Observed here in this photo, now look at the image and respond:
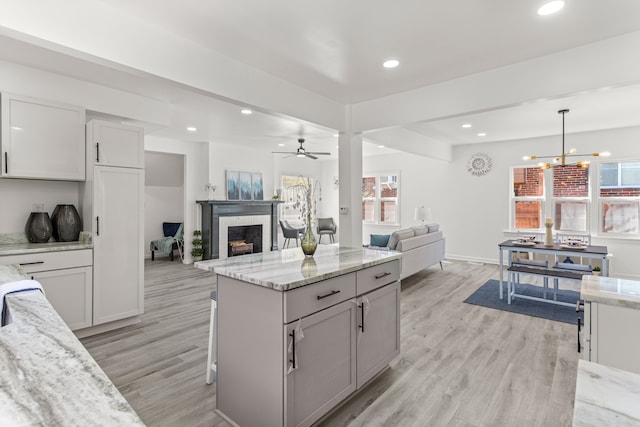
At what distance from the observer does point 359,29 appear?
2477mm

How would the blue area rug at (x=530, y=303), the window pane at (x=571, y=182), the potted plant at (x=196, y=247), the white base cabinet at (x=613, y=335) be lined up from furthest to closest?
1. the potted plant at (x=196, y=247)
2. the window pane at (x=571, y=182)
3. the blue area rug at (x=530, y=303)
4. the white base cabinet at (x=613, y=335)

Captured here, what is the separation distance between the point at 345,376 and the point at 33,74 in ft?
12.5

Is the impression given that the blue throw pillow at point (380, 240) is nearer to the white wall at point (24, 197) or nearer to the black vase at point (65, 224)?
the black vase at point (65, 224)

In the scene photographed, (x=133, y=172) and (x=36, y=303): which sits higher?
(x=133, y=172)

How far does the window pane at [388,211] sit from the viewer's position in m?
8.84

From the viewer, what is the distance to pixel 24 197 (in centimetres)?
333

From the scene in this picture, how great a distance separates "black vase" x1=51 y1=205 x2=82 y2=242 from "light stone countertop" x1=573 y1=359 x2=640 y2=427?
4.07m

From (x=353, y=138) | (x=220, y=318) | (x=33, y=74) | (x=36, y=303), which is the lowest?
(x=220, y=318)

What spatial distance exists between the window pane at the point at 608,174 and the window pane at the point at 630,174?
8 cm

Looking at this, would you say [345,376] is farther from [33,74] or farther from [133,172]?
[33,74]

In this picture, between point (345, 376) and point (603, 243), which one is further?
point (603, 243)

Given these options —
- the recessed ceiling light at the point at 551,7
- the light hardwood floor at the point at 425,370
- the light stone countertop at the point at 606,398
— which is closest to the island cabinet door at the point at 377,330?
the light hardwood floor at the point at 425,370

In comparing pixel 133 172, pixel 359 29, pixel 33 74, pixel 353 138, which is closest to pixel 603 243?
pixel 353 138

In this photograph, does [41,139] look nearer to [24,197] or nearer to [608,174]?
[24,197]
